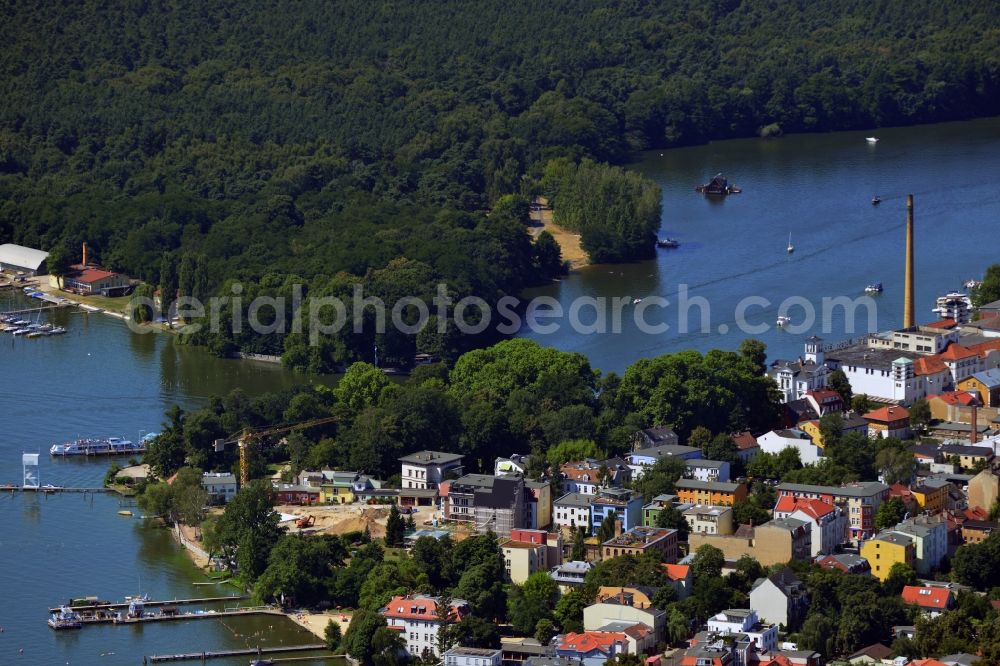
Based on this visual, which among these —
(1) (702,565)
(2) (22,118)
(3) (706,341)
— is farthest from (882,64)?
(1) (702,565)

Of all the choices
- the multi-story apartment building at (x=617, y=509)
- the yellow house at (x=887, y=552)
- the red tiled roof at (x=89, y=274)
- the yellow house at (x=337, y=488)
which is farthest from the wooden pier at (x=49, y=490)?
the red tiled roof at (x=89, y=274)

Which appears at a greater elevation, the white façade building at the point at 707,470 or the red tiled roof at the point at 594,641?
the white façade building at the point at 707,470

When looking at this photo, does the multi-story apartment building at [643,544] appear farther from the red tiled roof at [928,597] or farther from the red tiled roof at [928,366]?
the red tiled roof at [928,366]

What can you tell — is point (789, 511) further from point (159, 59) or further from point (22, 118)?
point (159, 59)

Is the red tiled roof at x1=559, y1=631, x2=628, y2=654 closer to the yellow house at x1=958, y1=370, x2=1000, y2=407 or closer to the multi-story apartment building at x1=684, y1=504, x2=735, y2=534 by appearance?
the multi-story apartment building at x1=684, y1=504, x2=735, y2=534

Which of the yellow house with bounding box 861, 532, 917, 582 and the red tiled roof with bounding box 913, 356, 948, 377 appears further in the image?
the red tiled roof with bounding box 913, 356, 948, 377

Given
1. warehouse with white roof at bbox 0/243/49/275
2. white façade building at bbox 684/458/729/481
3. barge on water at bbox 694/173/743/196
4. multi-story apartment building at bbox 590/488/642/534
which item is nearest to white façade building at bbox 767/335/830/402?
white façade building at bbox 684/458/729/481
